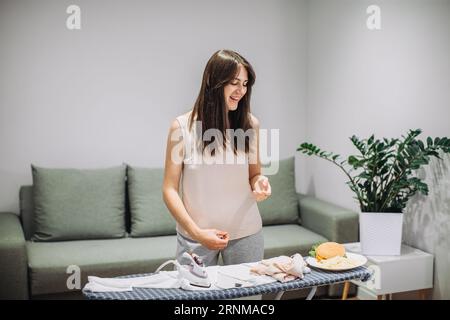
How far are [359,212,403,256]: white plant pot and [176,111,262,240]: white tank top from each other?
4.00ft

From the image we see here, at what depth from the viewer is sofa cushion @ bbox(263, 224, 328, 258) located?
342 cm

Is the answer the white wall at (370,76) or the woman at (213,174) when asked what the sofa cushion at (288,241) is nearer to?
the white wall at (370,76)

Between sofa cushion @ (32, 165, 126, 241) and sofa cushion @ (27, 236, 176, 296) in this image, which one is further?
sofa cushion @ (32, 165, 126, 241)

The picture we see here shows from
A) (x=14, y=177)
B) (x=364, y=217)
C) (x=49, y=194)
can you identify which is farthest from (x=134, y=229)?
(x=364, y=217)

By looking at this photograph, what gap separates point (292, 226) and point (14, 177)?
6.34 ft

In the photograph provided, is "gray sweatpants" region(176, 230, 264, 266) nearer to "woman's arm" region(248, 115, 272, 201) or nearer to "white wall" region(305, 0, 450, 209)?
"woman's arm" region(248, 115, 272, 201)

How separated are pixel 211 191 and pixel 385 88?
1787 mm

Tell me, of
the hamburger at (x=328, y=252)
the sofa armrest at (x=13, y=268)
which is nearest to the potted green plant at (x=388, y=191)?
the hamburger at (x=328, y=252)

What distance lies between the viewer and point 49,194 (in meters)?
3.44

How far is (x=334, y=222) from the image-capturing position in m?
3.51

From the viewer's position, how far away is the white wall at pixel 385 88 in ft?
10.0

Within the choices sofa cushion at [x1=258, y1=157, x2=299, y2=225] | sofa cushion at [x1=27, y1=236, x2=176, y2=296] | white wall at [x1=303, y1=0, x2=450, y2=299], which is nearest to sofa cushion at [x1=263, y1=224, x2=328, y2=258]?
sofa cushion at [x1=258, y1=157, x2=299, y2=225]

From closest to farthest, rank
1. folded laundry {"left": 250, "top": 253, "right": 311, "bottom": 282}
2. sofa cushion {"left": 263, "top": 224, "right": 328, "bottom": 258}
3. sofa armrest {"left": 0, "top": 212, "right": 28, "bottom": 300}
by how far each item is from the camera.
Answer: folded laundry {"left": 250, "top": 253, "right": 311, "bottom": 282}, sofa armrest {"left": 0, "top": 212, "right": 28, "bottom": 300}, sofa cushion {"left": 263, "top": 224, "right": 328, "bottom": 258}
